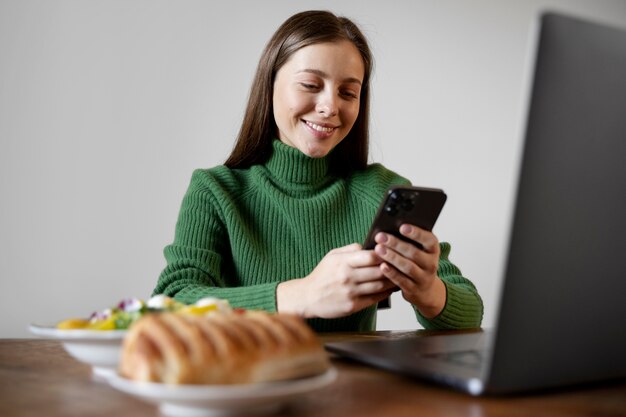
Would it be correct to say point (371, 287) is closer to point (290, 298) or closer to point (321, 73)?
point (290, 298)

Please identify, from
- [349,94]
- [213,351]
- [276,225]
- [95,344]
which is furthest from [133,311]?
[349,94]

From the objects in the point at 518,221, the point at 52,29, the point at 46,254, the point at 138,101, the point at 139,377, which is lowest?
the point at 46,254

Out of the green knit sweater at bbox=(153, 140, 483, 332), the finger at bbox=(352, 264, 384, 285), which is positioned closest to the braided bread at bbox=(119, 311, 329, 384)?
the finger at bbox=(352, 264, 384, 285)

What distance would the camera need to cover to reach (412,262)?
1.15 meters

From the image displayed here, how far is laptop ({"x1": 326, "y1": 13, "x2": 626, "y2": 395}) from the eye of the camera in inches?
21.5

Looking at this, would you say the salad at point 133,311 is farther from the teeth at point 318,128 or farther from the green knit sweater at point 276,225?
the teeth at point 318,128

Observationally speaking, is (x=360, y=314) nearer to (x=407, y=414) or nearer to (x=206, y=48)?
(x=407, y=414)

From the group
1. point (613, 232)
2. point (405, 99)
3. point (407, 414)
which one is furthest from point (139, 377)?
point (405, 99)

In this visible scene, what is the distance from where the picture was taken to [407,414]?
584 mm

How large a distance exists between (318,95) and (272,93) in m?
0.15

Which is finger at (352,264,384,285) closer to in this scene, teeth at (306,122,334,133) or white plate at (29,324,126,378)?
white plate at (29,324,126,378)

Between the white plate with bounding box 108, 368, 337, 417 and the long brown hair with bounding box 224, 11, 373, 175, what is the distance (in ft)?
3.97

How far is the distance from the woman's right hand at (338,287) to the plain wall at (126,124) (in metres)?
1.61

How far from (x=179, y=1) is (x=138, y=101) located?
1.47ft
